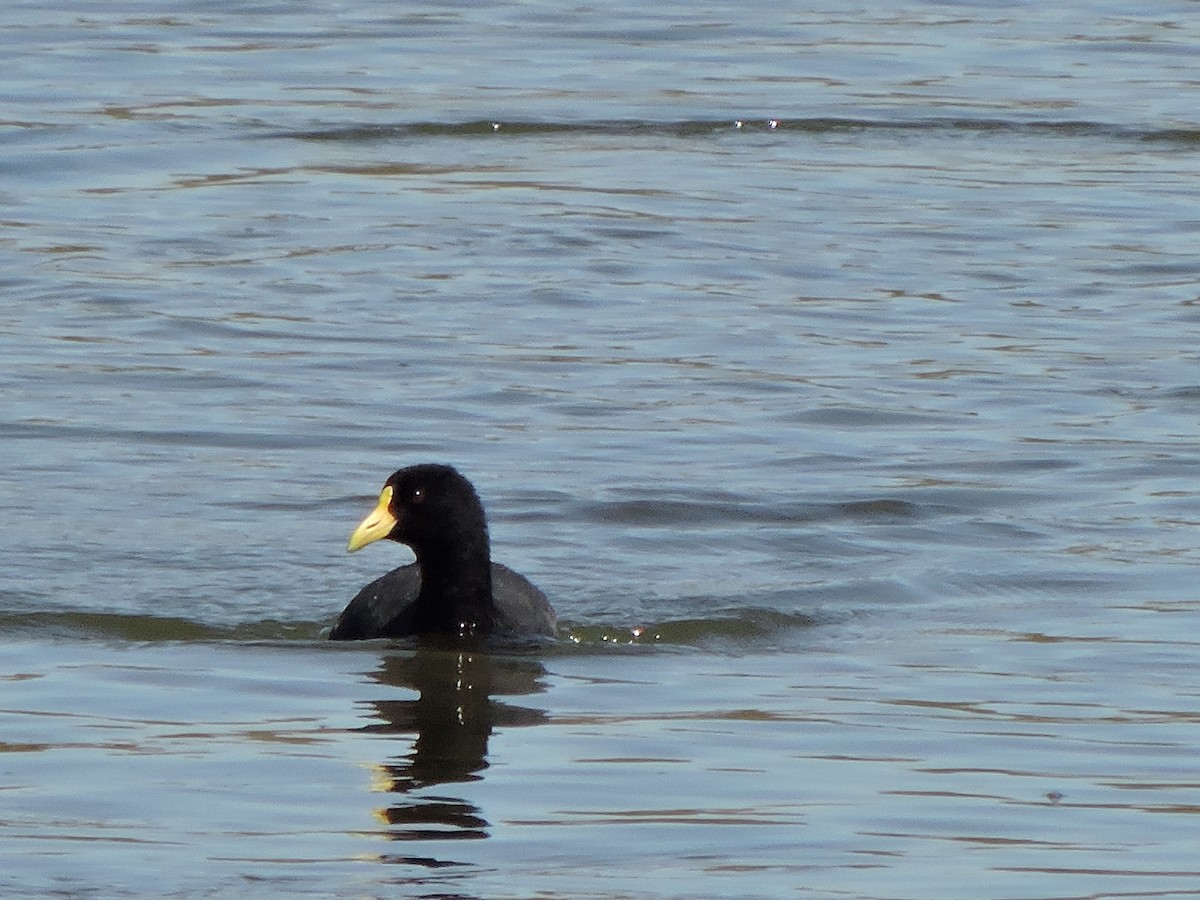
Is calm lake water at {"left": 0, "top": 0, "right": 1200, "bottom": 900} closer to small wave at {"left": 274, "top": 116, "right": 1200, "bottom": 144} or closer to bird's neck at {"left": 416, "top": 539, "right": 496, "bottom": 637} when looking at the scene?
small wave at {"left": 274, "top": 116, "right": 1200, "bottom": 144}

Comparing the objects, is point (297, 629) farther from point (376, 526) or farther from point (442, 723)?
point (442, 723)

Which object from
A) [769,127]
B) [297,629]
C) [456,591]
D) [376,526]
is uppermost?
[769,127]

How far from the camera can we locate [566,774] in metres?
7.20

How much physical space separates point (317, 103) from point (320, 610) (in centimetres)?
1139

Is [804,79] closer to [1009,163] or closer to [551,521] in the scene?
[1009,163]

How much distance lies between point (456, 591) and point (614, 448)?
284 cm

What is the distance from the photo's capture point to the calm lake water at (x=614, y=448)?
6797 mm

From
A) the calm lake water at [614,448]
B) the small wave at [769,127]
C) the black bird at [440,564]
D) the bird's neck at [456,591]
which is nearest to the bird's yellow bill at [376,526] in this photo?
the black bird at [440,564]

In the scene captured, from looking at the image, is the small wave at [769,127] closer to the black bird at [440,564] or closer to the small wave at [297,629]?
the small wave at [297,629]

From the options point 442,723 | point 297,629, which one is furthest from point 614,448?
point 442,723

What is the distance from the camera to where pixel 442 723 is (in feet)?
26.3

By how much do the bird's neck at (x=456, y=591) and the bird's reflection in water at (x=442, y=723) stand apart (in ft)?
0.29

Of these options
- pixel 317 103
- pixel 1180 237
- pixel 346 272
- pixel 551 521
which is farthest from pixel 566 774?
pixel 317 103

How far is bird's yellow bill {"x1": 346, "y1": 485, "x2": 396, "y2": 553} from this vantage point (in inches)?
358
